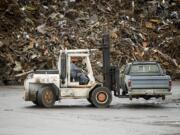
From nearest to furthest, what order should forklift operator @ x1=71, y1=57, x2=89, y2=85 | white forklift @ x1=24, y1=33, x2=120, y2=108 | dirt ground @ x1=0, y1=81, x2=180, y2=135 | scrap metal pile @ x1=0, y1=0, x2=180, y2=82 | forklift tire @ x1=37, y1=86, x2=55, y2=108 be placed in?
dirt ground @ x1=0, y1=81, x2=180, y2=135 → forklift tire @ x1=37, y1=86, x2=55, y2=108 → white forklift @ x1=24, y1=33, x2=120, y2=108 → forklift operator @ x1=71, y1=57, x2=89, y2=85 → scrap metal pile @ x1=0, y1=0, x2=180, y2=82

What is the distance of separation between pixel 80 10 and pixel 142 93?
2343 cm

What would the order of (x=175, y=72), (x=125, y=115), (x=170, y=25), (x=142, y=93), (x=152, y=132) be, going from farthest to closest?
(x=170, y=25) < (x=175, y=72) < (x=142, y=93) < (x=125, y=115) < (x=152, y=132)

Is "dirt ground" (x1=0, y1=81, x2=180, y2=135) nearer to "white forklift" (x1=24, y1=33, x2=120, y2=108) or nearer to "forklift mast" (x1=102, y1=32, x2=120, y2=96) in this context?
"white forklift" (x1=24, y1=33, x2=120, y2=108)

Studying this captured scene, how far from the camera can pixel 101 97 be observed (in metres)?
23.6

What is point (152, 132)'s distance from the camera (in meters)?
15.8

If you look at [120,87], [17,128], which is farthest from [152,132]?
[120,87]

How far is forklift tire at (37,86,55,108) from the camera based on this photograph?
2333 centimetres

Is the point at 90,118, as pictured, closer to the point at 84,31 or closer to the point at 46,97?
the point at 46,97

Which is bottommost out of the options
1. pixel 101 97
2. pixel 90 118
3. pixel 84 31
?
pixel 90 118

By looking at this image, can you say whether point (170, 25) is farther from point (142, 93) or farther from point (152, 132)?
point (152, 132)

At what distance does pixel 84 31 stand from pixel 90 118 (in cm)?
2436

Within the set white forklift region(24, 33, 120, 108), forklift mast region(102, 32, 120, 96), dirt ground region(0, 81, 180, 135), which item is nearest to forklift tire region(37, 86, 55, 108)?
white forklift region(24, 33, 120, 108)

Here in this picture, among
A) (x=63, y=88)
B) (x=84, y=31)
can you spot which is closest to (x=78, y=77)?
(x=63, y=88)

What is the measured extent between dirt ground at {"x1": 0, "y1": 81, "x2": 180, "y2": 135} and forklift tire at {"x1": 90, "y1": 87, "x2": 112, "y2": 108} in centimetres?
38
